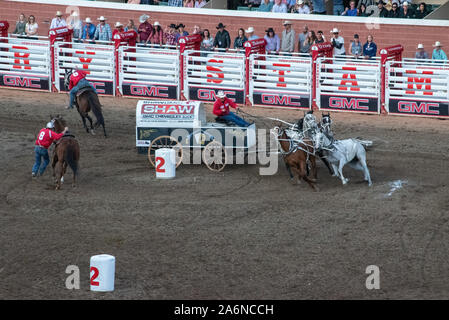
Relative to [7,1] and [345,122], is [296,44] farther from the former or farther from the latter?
[7,1]

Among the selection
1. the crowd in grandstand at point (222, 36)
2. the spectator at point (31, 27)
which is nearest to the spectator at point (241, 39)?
the crowd in grandstand at point (222, 36)

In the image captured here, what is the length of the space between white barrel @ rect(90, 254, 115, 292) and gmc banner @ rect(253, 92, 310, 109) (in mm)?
13848

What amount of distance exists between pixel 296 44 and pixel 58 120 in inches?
509

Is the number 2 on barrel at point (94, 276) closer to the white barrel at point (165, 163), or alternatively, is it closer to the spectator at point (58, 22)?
the white barrel at point (165, 163)

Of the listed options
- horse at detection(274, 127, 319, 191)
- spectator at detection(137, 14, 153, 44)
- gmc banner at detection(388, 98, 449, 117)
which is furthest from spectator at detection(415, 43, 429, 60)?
horse at detection(274, 127, 319, 191)

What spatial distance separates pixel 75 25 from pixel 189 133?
13888mm

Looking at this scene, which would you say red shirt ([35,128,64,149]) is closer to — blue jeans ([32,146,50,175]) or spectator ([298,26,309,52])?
blue jeans ([32,146,50,175])

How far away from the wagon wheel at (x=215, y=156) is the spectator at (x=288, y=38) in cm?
995

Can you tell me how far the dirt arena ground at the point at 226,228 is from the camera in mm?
12492

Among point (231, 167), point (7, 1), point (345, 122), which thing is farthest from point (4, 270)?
point (7, 1)

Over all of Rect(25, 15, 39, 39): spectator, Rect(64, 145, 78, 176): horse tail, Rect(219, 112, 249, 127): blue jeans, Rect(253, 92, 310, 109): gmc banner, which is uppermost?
Rect(25, 15, 39, 39): spectator

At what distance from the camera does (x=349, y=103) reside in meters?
24.6

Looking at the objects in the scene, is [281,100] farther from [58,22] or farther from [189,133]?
[58,22]

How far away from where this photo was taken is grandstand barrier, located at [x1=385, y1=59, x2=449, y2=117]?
23484 millimetres
